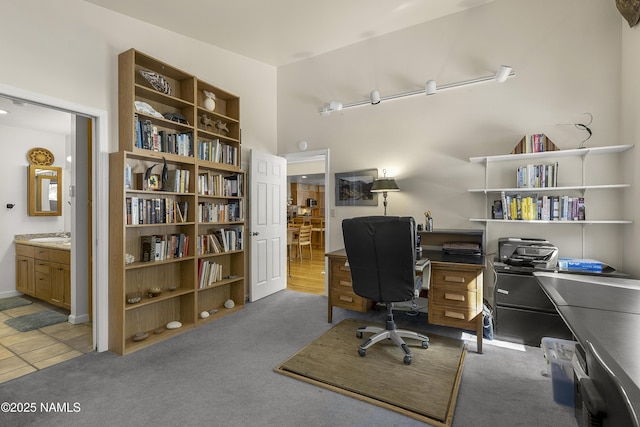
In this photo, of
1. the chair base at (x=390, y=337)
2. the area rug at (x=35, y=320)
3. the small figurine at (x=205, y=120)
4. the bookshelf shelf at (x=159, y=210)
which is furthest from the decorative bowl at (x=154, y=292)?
the chair base at (x=390, y=337)

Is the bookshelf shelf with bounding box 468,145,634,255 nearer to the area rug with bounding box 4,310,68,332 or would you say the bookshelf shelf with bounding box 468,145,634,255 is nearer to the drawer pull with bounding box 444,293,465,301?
the drawer pull with bounding box 444,293,465,301

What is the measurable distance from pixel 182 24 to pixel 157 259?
2.44m

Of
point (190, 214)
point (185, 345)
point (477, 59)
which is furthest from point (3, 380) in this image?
point (477, 59)

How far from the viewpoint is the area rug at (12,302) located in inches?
147

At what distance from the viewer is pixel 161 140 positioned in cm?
288

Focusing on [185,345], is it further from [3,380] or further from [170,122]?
[170,122]

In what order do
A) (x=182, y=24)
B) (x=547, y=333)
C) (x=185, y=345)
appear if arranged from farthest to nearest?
(x=182, y=24), (x=185, y=345), (x=547, y=333)

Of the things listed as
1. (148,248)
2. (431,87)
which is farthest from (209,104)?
(431,87)

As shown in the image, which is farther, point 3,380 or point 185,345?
point 185,345

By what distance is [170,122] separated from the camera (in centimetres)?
289

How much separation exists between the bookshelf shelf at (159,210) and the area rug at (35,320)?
4.10 feet

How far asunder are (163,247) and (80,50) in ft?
5.91

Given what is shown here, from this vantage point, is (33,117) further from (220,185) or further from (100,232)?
(220,185)

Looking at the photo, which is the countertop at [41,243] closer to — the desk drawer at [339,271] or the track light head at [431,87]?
the desk drawer at [339,271]
